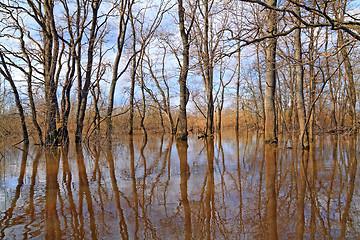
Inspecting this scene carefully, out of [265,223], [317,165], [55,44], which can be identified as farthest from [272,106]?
[55,44]

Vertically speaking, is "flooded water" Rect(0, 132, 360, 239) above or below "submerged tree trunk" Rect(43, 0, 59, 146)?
below

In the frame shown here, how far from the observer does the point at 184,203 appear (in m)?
3.93

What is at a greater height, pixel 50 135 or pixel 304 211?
pixel 50 135

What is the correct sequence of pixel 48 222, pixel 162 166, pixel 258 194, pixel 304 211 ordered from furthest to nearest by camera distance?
pixel 162 166, pixel 258 194, pixel 304 211, pixel 48 222

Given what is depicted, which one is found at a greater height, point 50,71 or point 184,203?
point 50,71

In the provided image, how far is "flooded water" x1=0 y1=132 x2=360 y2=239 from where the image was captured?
294cm

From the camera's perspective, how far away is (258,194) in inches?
169

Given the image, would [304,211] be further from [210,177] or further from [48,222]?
[48,222]

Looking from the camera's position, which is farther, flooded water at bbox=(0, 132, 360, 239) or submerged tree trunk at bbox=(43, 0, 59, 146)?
submerged tree trunk at bbox=(43, 0, 59, 146)

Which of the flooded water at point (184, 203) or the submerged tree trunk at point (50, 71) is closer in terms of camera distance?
the flooded water at point (184, 203)

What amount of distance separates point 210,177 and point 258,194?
1.55m

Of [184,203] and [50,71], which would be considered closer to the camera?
[184,203]

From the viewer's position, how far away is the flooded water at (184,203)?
2.94m

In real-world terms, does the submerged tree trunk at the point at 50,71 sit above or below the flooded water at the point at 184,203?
above
